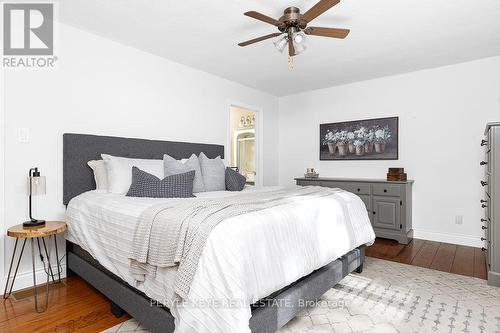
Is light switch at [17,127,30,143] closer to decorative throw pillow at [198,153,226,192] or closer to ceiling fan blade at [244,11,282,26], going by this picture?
decorative throw pillow at [198,153,226,192]

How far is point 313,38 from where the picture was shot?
3.08 metres

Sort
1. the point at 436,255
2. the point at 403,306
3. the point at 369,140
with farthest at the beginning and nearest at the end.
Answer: the point at 369,140 → the point at 436,255 → the point at 403,306

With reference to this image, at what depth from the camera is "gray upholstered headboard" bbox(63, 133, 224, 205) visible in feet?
8.83

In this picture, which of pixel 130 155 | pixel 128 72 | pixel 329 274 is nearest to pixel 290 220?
pixel 329 274

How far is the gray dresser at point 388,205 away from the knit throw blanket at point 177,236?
288 centimetres

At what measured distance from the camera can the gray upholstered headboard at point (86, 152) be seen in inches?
106

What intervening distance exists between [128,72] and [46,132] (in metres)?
1.13

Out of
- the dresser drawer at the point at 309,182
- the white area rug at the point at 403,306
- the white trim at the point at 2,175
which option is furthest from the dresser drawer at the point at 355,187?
the white trim at the point at 2,175

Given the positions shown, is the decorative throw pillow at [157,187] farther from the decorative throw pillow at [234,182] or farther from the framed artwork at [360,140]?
the framed artwork at [360,140]

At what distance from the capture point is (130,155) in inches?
124

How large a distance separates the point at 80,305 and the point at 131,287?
2.46 ft

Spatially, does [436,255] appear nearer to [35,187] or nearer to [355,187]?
[355,187]

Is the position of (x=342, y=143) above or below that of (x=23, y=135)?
above

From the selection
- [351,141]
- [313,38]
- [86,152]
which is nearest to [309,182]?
[351,141]
